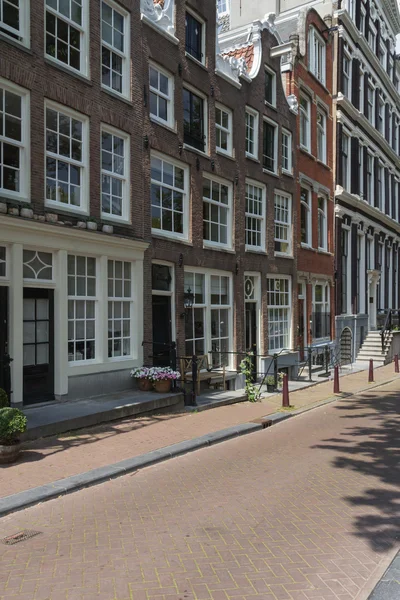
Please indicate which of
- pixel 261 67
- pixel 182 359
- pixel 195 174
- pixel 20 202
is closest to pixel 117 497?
pixel 20 202

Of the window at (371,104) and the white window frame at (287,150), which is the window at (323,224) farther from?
the window at (371,104)

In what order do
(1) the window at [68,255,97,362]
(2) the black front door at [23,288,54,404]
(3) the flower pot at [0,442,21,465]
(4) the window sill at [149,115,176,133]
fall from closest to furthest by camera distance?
(3) the flower pot at [0,442,21,465], (2) the black front door at [23,288,54,404], (1) the window at [68,255,97,362], (4) the window sill at [149,115,176,133]

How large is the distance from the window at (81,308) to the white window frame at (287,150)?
1180 centimetres

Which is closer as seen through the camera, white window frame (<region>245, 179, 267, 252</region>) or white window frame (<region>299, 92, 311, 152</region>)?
white window frame (<region>245, 179, 267, 252</region>)

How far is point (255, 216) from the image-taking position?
18875mm

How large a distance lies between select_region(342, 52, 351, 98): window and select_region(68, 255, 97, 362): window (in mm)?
20677

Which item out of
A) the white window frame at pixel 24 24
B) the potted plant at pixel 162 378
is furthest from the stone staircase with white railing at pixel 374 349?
the white window frame at pixel 24 24

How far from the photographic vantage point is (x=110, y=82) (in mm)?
12641

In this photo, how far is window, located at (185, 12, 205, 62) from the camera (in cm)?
1559

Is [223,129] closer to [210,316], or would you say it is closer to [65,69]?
[210,316]

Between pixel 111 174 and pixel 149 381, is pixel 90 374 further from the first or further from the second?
pixel 111 174

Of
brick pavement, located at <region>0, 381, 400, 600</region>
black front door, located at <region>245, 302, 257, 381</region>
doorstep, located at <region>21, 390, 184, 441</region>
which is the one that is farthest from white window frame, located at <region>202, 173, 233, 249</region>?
brick pavement, located at <region>0, 381, 400, 600</region>

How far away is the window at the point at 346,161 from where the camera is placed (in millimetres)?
26969

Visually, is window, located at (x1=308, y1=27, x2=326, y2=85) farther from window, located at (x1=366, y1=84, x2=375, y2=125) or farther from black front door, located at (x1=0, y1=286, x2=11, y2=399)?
black front door, located at (x1=0, y1=286, x2=11, y2=399)
